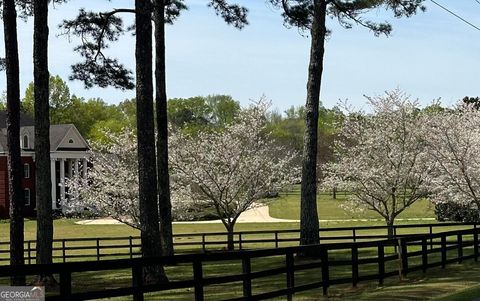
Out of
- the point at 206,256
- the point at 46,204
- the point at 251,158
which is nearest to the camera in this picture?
the point at 206,256

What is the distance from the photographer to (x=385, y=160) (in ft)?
118

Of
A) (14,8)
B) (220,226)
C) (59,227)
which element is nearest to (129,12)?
(14,8)

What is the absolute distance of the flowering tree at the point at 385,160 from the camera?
35062 mm

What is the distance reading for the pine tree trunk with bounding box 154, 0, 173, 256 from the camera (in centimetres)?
2581

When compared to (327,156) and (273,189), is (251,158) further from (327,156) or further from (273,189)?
(327,156)

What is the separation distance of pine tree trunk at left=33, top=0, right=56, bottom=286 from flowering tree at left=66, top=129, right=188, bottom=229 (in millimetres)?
16621

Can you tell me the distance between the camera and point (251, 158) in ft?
124

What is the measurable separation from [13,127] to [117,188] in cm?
1732

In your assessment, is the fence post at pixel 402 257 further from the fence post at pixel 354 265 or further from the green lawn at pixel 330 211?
the green lawn at pixel 330 211

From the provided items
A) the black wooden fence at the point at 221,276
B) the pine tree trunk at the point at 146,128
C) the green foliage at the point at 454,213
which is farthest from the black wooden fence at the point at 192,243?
the pine tree trunk at the point at 146,128

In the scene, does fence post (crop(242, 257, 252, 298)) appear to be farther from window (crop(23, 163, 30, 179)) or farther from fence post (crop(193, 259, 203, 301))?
window (crop(23, 163, 30, 179))

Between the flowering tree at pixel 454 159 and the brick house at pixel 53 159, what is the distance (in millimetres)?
40675

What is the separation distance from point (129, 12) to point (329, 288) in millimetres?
10647

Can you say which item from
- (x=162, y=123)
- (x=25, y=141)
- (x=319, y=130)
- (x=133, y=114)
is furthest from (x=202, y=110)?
(x=162, y=123)
